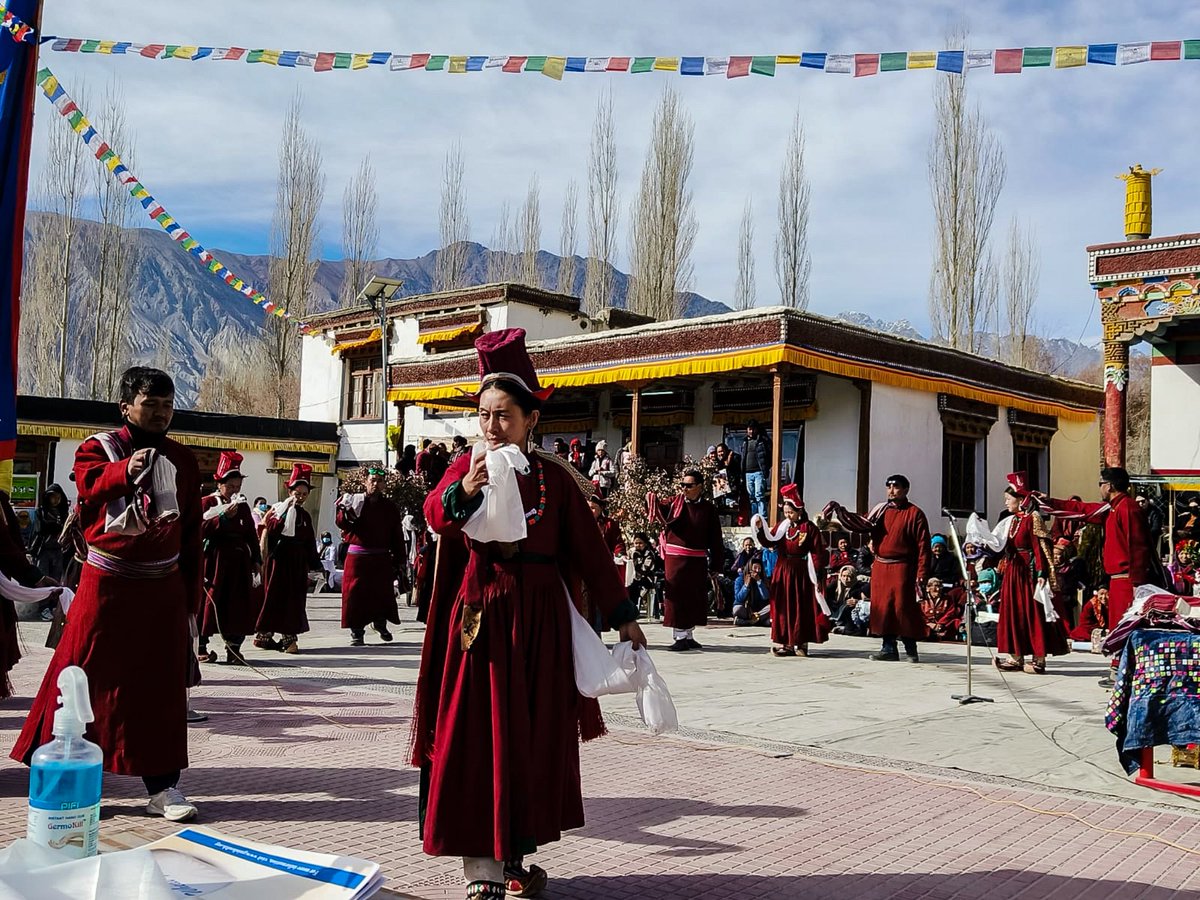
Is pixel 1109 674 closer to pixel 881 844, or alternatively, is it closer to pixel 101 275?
pixel 881 844

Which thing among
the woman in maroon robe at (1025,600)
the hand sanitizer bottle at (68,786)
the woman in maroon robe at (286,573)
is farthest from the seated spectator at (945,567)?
the hand sanitizer bottle at (68,786)

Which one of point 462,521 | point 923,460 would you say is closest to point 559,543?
point 462,521

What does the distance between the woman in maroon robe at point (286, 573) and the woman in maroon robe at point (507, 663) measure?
7970 millimetres

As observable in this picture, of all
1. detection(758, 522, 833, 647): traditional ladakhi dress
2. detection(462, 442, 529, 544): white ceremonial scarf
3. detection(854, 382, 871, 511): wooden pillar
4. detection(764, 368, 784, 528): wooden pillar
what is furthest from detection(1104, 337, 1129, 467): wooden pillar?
detection(462, 442, 529, 544): white ceremonial scarf

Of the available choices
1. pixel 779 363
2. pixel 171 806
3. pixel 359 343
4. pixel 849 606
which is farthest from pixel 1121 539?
pixel 359 343

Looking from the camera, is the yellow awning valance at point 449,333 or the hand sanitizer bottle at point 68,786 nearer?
the hand sanitizer bottle at point 68,786

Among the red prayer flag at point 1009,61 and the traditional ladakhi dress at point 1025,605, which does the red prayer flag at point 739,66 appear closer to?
the red prayer flag at point 1009,61

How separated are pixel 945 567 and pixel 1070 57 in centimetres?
911

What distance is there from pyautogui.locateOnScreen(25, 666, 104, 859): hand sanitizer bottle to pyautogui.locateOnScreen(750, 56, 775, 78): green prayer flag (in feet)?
22.0

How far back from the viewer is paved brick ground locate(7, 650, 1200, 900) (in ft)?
13.5

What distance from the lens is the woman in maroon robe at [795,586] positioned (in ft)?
39.0

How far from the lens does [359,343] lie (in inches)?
1163

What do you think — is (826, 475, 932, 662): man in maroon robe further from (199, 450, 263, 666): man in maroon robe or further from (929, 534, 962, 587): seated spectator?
(199, 450, 263, 666): man in maroon robe

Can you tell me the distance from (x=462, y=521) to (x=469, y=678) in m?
0.52
